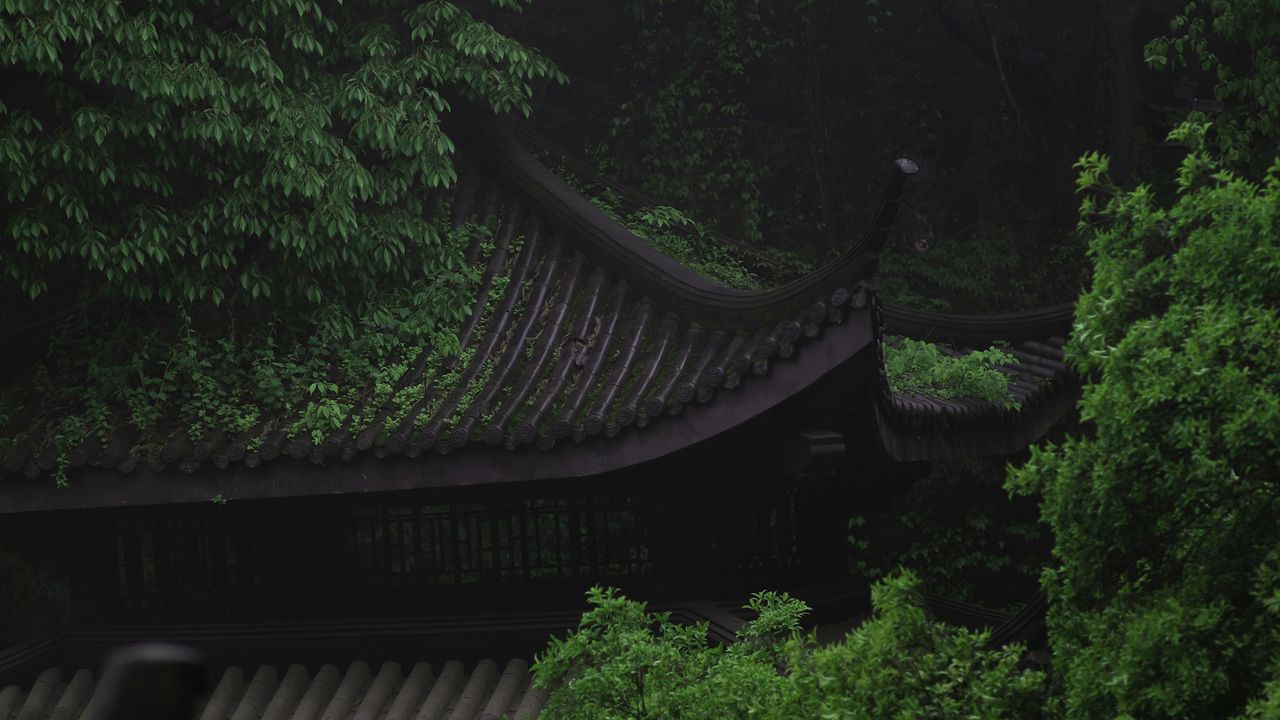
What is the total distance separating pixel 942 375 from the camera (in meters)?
8.25

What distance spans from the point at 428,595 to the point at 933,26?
1465cm

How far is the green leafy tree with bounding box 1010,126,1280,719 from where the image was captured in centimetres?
366

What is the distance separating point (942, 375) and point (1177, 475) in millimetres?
4487

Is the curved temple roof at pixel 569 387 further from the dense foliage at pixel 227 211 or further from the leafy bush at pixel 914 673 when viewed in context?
the leafy bush at pixel 914 673

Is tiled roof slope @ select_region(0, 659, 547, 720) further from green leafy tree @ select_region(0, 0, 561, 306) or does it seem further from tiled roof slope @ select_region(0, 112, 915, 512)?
green leafy tree @ select_region(0, 0, 561, 306)

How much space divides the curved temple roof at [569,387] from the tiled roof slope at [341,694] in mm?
1356

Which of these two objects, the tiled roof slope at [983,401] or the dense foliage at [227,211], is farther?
the dense foliage at [227,211]

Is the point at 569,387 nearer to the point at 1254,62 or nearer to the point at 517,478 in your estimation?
the point at 517,478

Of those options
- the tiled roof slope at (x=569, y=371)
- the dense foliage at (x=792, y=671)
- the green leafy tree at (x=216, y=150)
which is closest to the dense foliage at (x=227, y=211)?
the green leafy tree at (x=216, y=150)

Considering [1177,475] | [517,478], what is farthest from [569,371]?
[1177,475]

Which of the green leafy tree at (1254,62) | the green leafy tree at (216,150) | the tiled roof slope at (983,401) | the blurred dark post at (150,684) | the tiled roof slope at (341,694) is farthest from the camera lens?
the green leafy tree at (1254,62)

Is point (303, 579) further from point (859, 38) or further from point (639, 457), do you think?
point (859, 38)

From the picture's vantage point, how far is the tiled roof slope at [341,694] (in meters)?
7.81

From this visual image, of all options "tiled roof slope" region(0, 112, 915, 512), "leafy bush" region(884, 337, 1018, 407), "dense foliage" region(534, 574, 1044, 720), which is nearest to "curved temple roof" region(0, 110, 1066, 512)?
"tiled roof slope" region(0, 112, 915, 512)
